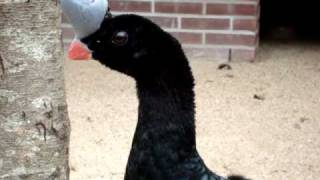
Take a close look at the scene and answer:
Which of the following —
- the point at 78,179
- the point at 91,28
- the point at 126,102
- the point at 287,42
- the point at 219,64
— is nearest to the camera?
the point at 91,28

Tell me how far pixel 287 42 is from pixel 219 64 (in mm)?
953

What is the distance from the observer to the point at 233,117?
5.15 metres

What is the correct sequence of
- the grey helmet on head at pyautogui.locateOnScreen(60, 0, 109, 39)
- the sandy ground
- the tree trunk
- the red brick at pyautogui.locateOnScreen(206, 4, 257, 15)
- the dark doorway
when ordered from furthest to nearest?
the dark doorway < the red brick at pyautogui.locateOnScreen(206, 4, 257, 15) < the sandy ground < the tree trunk < the grey helmet on head at pyautogui.locateOnScreen(60, 0, 109, 39)

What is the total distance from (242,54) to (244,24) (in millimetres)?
226

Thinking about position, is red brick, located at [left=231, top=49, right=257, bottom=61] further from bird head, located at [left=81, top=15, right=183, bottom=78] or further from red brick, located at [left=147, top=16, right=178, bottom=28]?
bird head, located at [left=81, top=15, right=183, bottom=78]

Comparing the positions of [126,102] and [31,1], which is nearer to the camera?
[31,1]

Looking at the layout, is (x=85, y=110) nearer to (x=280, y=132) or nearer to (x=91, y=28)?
(x=280, y=132)

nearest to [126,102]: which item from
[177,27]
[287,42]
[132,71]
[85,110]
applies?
[85,110]

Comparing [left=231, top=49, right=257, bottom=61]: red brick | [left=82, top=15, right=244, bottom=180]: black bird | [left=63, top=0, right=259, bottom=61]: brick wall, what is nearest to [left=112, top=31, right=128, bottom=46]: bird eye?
[left=82, top=15, right=244, bottom=180]: black bird

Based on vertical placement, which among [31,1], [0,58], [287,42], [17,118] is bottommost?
[287,42]

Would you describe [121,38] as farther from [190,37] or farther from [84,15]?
[190,37]

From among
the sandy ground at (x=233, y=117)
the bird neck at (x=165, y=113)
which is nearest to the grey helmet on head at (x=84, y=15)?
the bird neck at (x=165, y=113)

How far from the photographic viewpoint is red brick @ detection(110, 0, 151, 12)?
611 cm

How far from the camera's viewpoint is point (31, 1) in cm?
265
